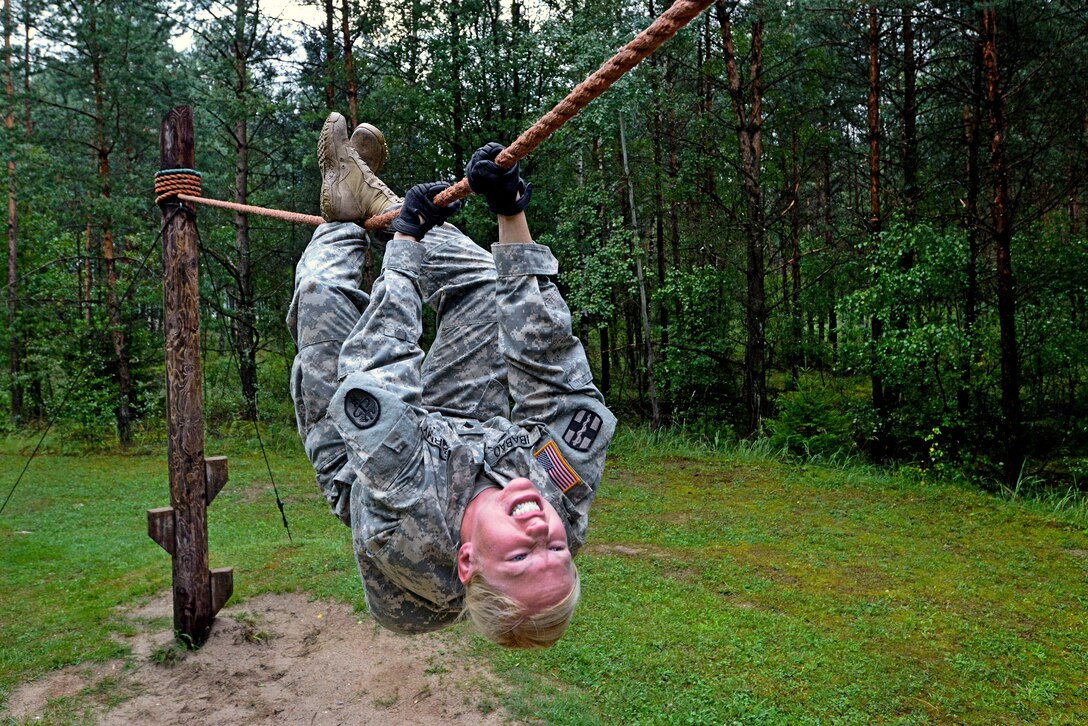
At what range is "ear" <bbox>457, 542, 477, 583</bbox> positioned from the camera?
1971 millimetres

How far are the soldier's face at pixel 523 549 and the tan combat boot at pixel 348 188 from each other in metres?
1.32

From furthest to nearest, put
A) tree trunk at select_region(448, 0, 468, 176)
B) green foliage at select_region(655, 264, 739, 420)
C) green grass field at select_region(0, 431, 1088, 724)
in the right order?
green foliage at select_region(655, 264, 739, 420) → tree trunk at select_region(448, 0, 468, 176) → green grass field at select_region(0, 431, 1088, 724)

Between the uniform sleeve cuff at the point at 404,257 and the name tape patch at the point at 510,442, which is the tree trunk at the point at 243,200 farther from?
the name tape patch at the point at 510,442

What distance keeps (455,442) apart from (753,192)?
30.8 feet

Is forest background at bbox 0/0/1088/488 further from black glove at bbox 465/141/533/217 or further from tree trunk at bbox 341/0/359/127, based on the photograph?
black glove at bbox 465/141/533/217

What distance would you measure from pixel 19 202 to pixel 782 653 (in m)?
15.7

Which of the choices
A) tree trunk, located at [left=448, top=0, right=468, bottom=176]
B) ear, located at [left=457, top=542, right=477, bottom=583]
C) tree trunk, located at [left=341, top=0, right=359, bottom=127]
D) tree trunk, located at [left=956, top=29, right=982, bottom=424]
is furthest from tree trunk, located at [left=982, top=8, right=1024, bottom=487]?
ear, located at [left=457, top=542, right=477, bottom=583]

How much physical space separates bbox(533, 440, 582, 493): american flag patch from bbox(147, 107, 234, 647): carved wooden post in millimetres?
3224

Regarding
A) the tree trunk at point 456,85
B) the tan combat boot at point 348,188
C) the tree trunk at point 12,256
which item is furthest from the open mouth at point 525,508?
the tree trunk at point 12,256

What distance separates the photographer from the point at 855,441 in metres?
11.1

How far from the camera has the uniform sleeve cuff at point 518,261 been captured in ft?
7.04

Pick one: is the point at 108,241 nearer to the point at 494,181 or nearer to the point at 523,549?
the point at 494,181

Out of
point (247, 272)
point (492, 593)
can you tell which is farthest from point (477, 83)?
point (492, 593)

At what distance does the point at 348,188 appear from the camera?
9.25 feet
